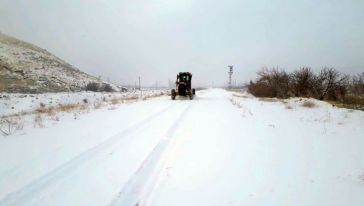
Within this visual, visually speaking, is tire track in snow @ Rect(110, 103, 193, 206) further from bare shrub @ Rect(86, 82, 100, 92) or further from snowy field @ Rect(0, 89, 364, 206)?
bare shrub @ Rect(86, 82, 100, 92)

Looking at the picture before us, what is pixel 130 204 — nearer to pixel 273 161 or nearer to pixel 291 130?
pixel 273 161

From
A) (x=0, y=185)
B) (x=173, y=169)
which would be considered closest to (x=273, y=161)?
(x=173, y=169)

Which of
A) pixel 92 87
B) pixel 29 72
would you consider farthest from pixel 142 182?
pixel 29 72

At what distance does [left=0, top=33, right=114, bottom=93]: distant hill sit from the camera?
42.2 meters

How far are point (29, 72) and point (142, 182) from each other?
58.7 m

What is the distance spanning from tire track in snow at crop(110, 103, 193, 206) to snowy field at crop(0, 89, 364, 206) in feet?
0.04

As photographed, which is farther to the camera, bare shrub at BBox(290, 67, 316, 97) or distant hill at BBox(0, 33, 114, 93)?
distant hill at BBox(0, 33, 114, 93)

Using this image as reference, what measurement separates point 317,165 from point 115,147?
4043 millimetres

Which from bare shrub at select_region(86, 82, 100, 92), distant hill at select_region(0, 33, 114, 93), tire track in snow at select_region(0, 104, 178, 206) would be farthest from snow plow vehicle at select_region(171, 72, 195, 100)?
bare shrub at select_region(86, 82, 100, 92)

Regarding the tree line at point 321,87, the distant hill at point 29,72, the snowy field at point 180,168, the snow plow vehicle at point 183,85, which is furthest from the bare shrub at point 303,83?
the distant hill at point 29,72

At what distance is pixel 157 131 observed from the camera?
6375mm

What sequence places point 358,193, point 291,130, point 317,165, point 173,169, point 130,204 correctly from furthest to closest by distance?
point 291,130 → point 317,165 → point 173,169 → point 358,193 → point 130,204

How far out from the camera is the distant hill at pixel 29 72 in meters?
42.2

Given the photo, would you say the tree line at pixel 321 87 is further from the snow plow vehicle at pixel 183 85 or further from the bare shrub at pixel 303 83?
the snow plow vehicle at pixel 183 85
